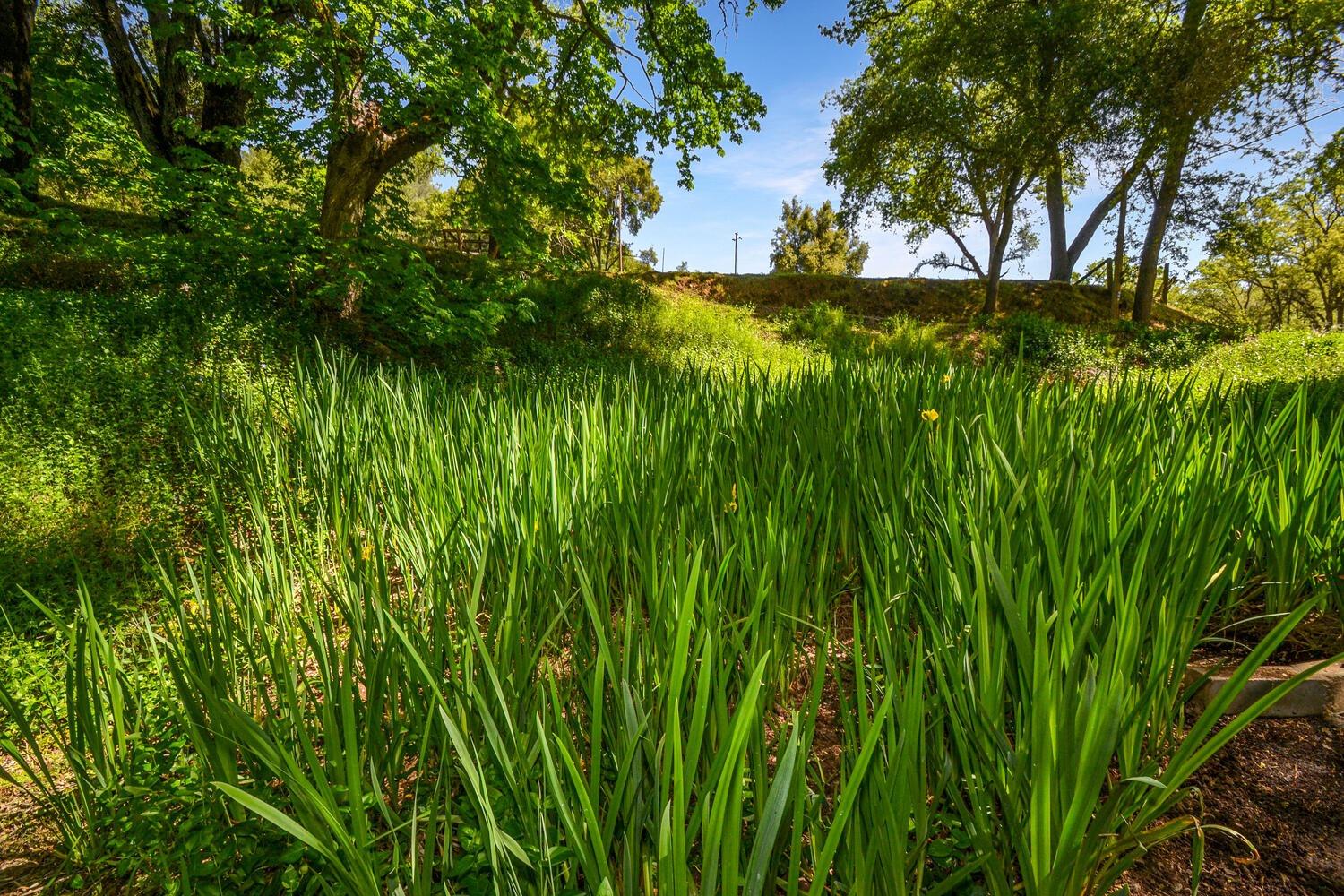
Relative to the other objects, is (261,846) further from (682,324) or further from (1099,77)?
(1099,77)

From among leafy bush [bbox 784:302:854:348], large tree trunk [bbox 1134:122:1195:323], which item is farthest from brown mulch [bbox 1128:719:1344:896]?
large tree trunk [bbox 1134:122:1195:323]

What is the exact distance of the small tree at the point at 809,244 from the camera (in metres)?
36.1

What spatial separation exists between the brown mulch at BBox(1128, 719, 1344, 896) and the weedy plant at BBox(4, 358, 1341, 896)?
5cm

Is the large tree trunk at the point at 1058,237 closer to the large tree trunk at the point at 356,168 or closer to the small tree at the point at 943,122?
the small tree at the point at 943,122

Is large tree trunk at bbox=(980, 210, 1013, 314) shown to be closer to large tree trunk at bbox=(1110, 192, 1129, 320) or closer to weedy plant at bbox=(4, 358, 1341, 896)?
large tree trunk at bbox=(1110, 192, 1129, 320)

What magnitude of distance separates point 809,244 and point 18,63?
36.3 metres

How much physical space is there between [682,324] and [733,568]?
898cm

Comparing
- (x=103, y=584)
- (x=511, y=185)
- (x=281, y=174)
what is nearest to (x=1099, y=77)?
(x=511, y=185)

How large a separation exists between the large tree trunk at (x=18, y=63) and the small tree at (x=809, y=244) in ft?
109

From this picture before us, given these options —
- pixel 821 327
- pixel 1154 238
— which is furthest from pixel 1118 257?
pixel 821 327

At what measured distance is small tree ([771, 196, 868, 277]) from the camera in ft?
119

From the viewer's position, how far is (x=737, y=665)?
1.15 metres

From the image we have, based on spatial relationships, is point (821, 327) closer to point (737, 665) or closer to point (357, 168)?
point (357, 168)

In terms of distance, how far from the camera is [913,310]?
1461 cm
